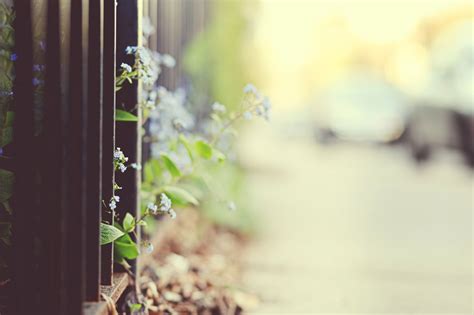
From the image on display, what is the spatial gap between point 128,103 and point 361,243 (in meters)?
2.59

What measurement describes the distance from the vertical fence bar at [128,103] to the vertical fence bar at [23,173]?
0.57 meters

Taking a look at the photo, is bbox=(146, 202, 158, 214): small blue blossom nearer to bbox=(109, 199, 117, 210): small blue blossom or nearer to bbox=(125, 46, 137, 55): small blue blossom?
bbox=(109, 199, 117, 210): small blue blossom

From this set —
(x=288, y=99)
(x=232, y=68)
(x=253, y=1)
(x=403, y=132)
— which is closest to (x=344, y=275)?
(x=232, y=68)

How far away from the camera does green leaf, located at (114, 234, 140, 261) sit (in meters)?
1.95

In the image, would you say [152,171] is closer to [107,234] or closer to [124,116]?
[124,116]

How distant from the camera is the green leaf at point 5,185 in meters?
1.59

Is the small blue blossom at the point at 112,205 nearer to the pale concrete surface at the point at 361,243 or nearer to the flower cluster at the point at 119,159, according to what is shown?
the flower cluster at the point at 119,159

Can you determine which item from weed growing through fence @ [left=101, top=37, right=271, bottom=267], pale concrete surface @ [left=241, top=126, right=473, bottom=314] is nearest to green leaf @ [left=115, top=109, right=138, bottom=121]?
weed growing through fence @ [left=101, top=37, right=271, bottom=267]

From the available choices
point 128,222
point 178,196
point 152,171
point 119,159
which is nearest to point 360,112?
point 152,171

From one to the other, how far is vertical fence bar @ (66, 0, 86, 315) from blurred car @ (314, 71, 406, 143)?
11.8m

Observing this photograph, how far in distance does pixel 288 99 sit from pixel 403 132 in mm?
7102

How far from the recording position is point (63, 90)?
138 cm

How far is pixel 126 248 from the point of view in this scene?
6.45 ft

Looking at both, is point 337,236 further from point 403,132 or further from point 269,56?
point 403,132
